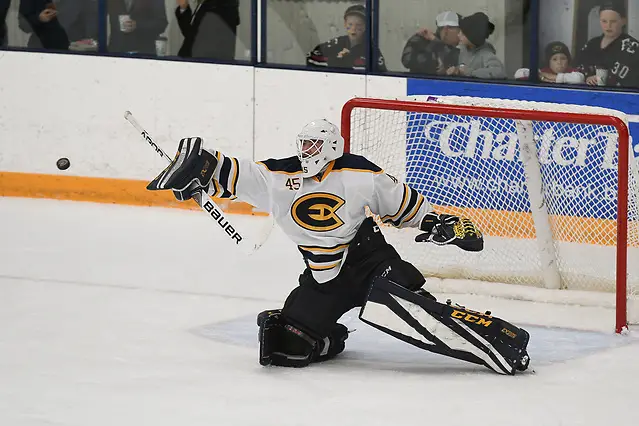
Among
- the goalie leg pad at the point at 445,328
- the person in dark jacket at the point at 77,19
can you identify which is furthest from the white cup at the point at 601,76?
the person in dark jacket at the point at 77,19

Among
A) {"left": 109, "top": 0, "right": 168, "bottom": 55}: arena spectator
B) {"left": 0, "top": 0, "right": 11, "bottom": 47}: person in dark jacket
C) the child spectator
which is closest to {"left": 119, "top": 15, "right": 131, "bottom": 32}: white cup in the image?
{"left": 109, "top": 0, "right": 168, "bottom": 55}: arena spectator

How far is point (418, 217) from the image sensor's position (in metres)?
4.79

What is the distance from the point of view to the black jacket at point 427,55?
7148 mm

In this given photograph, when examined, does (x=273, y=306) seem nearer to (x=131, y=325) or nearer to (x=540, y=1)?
(x=131, y=325)

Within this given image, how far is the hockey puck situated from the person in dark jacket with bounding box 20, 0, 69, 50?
0.64 meters

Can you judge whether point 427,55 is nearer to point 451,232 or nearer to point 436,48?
point 436,48

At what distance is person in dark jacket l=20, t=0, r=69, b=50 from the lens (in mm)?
8133

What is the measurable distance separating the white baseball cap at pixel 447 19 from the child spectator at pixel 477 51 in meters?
0.04

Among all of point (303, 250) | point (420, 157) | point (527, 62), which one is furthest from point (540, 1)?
point (303, 250)

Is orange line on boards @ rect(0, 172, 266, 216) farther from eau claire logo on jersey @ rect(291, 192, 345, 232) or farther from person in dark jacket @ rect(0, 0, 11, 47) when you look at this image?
eau claire logo on jersey @ rect(291, 192, 345, 232)

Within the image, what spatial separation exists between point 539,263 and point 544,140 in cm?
52

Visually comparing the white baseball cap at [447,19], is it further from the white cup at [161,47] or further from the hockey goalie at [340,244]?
the hockey goalie at [340,244]

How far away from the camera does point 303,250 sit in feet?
15.7

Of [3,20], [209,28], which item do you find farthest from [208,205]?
[3,20]
